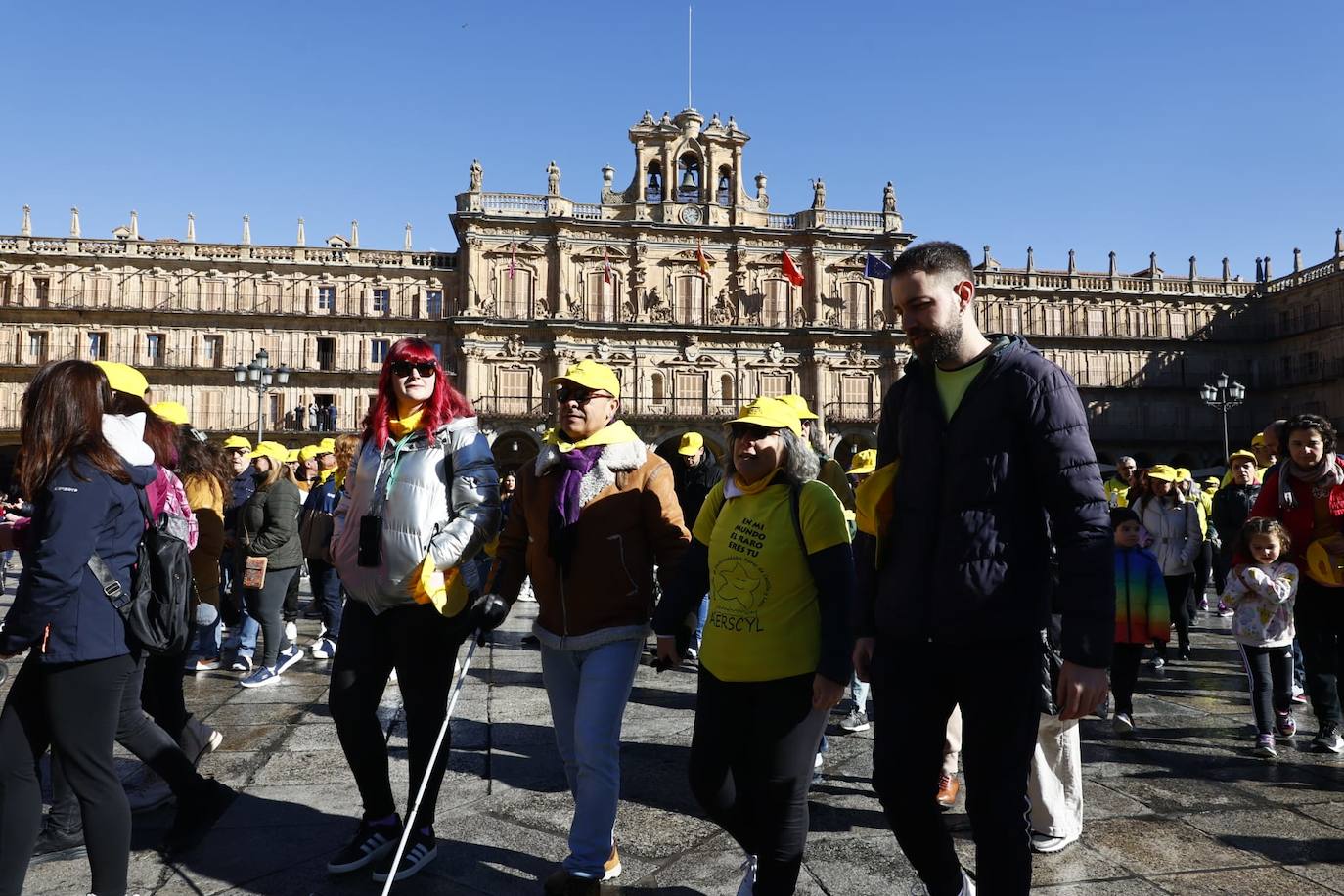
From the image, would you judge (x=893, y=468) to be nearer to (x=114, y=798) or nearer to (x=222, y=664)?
(x=114, y=798)

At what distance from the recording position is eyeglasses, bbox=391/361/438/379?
11.9ft

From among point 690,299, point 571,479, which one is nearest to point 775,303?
point 690,299

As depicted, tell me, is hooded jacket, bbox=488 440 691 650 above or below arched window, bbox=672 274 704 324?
below

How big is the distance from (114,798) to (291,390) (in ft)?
126

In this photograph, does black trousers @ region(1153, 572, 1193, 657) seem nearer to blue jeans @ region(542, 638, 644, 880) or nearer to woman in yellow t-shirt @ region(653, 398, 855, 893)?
woman in yellow t-shirt @ region(653, 398, 855, 893)

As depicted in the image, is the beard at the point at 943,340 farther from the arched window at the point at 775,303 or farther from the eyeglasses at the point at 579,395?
the arched window at the point at 775,303

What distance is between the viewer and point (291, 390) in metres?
38.6

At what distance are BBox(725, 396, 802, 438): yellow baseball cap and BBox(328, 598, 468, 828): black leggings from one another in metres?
1.30

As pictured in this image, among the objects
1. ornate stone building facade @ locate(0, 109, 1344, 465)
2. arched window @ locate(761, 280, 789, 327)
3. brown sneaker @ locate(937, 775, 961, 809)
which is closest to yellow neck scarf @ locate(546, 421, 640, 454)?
brown sneaker @ locate(937, 775, 961, 809)

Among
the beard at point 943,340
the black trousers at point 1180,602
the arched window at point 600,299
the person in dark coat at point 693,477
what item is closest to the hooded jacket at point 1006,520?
the beard at point 943,340

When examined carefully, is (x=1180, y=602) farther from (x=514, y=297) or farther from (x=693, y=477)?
(x=514, y=297)

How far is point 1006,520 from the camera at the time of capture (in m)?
2.52

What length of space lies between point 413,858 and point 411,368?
→ 1.77m

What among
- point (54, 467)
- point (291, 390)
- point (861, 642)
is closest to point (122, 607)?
point (54, 467)
